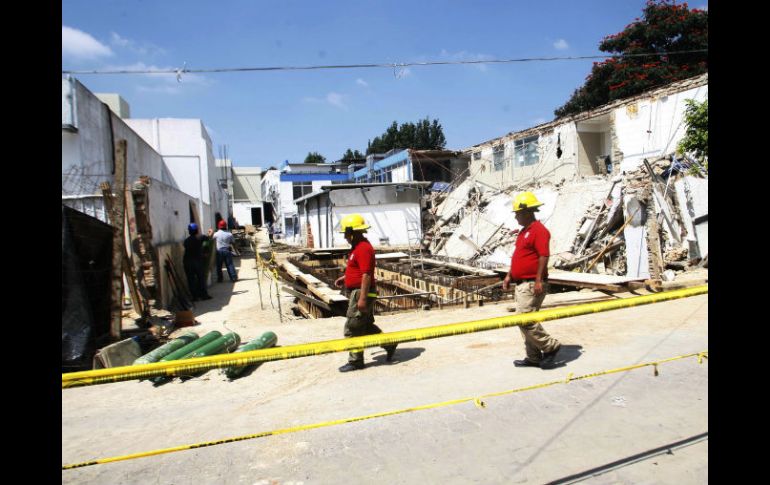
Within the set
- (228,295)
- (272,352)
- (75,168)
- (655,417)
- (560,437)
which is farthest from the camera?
(228,295)

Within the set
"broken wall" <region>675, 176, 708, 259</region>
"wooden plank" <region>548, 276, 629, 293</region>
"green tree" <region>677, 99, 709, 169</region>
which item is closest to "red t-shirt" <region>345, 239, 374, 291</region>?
"wooden plank" <region>548, 276, 629, 293</region>

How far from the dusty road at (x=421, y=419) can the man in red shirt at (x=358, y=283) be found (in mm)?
417

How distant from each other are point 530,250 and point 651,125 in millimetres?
16843

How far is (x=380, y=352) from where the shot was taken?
6.02m

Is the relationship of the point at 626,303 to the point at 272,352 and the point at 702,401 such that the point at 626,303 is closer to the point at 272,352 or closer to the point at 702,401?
the point at 702,401

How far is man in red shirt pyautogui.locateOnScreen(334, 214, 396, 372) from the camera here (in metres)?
5.18

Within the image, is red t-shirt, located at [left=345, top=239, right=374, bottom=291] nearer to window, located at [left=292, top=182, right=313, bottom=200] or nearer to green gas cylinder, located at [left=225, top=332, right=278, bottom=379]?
green gas cylinder, located at [left=225, top=332, right=278, bottom=379]

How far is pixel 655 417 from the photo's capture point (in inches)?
150

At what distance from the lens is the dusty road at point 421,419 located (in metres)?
3.16

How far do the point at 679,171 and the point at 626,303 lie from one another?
11.4 m

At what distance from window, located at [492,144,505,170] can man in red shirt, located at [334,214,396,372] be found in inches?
888
